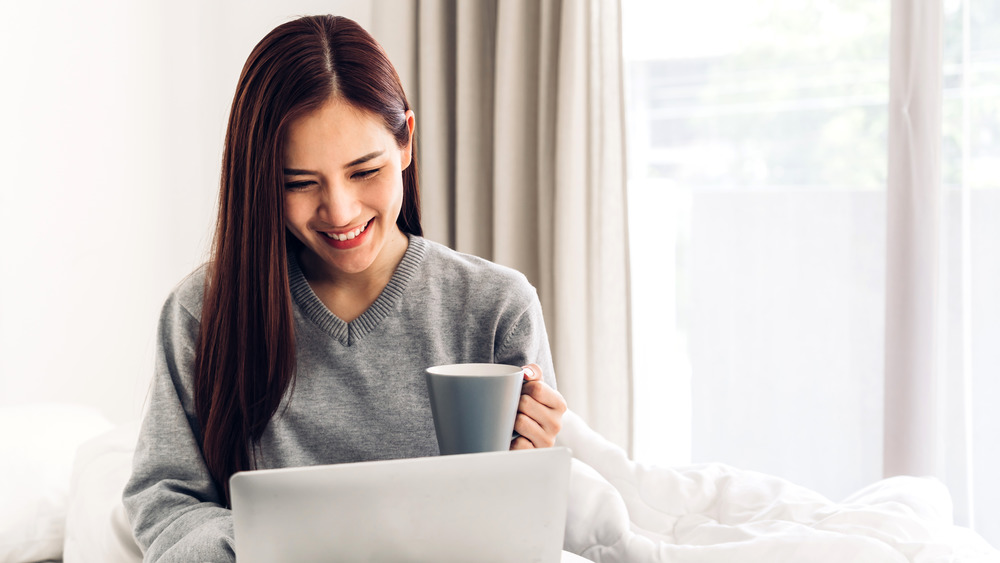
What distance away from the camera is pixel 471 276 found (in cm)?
116

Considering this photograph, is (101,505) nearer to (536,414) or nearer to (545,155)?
(536,414)

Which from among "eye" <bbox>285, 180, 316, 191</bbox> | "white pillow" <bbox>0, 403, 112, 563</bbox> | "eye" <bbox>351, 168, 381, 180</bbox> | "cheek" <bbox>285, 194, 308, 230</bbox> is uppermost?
"eye" <bbox>351, 168, 381, 180</bbox>

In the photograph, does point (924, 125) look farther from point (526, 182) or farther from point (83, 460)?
point (83, 460)

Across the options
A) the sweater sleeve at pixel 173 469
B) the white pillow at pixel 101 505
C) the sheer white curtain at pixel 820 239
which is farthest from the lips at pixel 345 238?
the sheer white curtain at pixel 820 239

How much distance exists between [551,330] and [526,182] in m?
0.41

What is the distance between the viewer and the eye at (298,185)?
963 mm

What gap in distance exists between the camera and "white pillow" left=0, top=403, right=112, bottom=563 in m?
1.20

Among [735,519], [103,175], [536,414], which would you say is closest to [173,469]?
[536,414]

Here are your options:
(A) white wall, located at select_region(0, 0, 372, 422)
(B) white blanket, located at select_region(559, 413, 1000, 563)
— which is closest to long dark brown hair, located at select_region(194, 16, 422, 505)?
(B) white blanket, located at select_region(559, 413, 1000, 563)

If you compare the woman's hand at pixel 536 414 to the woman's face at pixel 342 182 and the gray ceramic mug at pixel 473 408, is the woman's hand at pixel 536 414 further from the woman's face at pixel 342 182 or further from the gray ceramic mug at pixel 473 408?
the woman's face at pixel 342 182

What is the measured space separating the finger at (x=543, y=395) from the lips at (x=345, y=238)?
0.95ft


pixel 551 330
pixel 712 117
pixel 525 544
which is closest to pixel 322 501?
pixel 525 544

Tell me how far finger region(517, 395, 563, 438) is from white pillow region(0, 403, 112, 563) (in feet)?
2.74

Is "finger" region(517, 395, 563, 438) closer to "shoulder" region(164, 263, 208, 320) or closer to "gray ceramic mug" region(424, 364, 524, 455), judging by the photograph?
A: "gray ceramic mug" region(424, 364, 524, 455)
